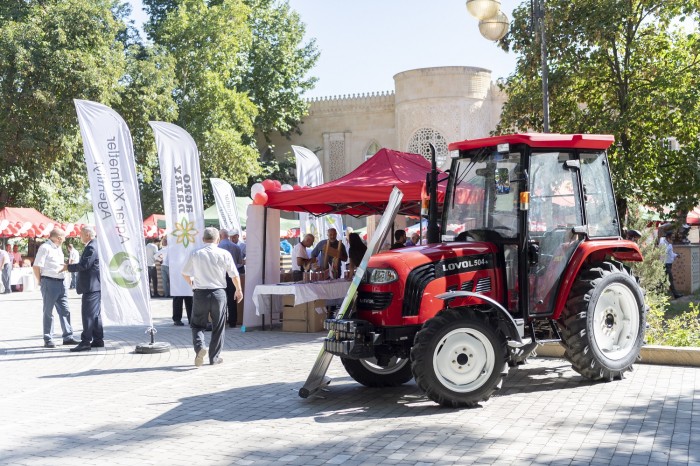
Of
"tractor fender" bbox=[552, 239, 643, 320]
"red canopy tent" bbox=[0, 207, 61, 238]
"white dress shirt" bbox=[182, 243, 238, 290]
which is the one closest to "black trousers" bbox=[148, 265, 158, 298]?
"red canopy tent" bbox=[0, 207, 61, 238]

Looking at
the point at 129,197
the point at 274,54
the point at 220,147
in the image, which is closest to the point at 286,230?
the point at 220,147

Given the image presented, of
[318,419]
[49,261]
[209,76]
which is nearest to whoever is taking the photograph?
[318,419]

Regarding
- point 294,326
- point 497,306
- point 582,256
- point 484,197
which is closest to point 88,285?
point 294,326

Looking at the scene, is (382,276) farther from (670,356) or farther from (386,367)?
(670,356)

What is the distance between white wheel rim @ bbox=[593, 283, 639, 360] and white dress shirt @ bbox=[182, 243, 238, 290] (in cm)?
462

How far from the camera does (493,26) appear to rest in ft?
38.7

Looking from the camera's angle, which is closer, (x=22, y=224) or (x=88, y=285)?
(x=88, y=285)

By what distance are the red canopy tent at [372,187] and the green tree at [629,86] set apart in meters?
4.85

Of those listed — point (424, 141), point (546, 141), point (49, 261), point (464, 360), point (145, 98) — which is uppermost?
point (145, 98)

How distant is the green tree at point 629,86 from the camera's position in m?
17.1

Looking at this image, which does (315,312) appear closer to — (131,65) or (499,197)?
(499,197)

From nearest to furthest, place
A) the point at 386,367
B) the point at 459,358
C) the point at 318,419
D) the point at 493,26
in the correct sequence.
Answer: the point at 318,419 < the point at 459,358 < the point at 386,367 < the point at 493,26

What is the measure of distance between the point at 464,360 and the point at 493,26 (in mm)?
6100

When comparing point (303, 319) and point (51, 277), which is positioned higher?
point (51, 277)
